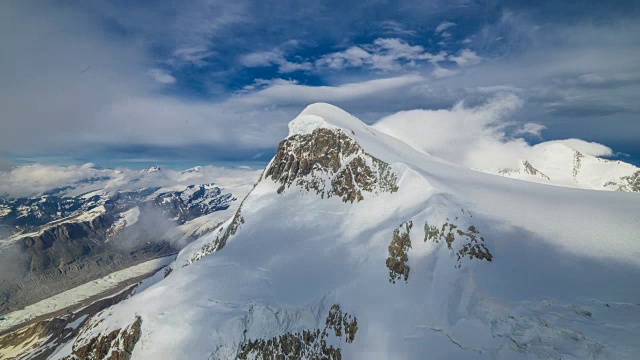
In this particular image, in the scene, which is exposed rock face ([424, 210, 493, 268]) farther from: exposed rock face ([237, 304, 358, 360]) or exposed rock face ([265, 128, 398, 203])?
exposed rock face ([265, 128, 398, 203])

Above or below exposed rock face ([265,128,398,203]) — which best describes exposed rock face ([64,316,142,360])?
below

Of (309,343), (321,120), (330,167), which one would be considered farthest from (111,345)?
(321,120)

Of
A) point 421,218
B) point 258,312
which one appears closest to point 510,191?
point 421,218

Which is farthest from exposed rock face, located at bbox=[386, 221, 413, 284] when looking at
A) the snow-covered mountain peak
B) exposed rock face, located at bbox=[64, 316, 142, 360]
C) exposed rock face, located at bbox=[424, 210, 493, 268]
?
exposed rock face, located at bbox=[64, 316, 142, 360]

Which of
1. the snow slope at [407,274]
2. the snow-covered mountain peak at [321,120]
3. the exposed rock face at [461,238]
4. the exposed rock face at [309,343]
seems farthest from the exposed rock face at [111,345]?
the snow-covered mountain peak at [321,120]

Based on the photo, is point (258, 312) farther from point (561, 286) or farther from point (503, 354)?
point (561, 286)

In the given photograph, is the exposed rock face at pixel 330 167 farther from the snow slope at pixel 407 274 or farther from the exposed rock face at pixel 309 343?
the exposed rock face at pixel 309 343
